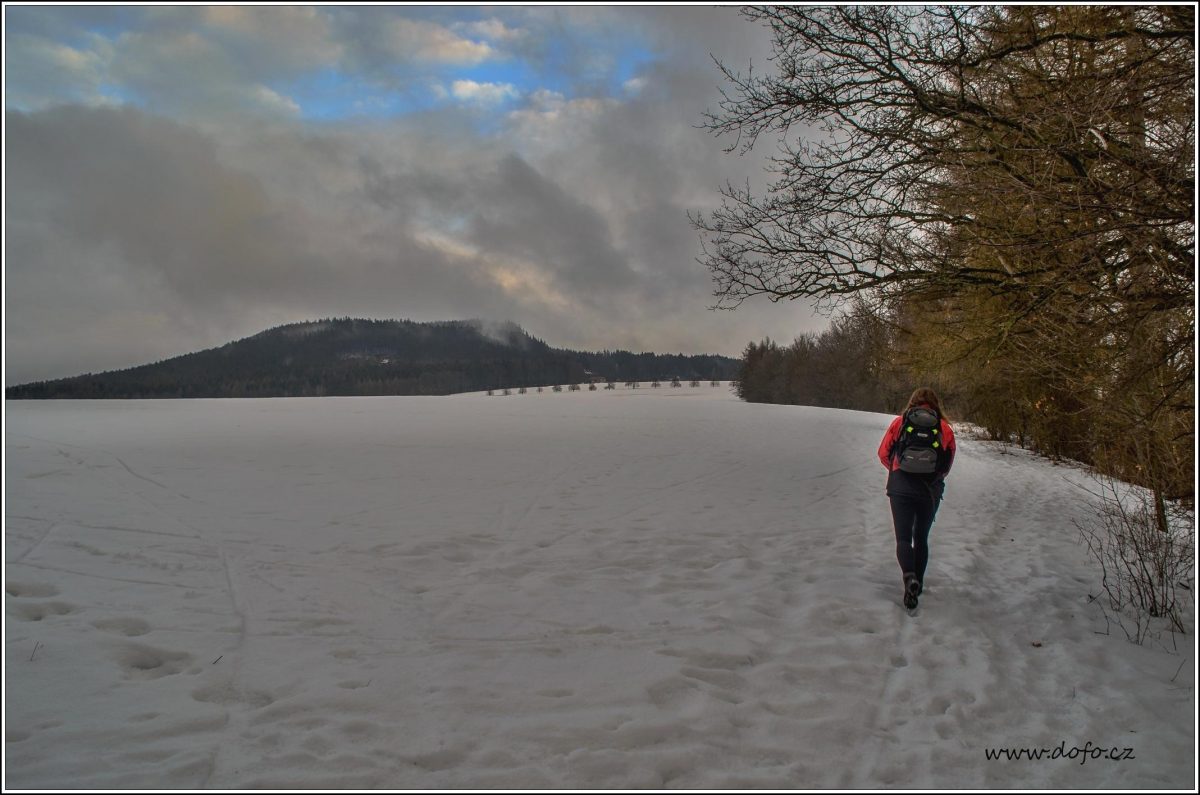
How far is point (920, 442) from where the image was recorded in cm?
661

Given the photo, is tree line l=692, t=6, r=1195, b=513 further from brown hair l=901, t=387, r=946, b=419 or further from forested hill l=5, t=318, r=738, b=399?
forested hill l=5, t=318, r=738, b=399

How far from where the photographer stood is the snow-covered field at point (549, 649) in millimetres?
3736

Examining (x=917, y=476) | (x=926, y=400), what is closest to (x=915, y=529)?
(x=917, y=476)

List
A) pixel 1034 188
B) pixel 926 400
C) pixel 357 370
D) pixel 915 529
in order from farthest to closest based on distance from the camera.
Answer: pixel 357 370 → pixel 926 400 → pixel 915 529 → pixel 1034 188

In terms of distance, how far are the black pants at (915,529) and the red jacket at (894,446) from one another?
1.08 ft

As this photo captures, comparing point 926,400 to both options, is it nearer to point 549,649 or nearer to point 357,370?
point 549,649

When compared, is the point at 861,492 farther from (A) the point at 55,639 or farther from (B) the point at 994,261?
(A) the point at 55,639

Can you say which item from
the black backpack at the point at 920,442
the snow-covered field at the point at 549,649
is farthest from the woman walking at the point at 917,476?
the snow-covered field at the point at 549,649

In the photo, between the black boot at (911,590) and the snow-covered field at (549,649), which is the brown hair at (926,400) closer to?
the black boot at (911,590)

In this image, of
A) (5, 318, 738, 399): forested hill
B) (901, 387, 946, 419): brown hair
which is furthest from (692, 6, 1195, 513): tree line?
(5, 318, 738, 399): forested hill

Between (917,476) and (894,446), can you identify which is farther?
(894,446)

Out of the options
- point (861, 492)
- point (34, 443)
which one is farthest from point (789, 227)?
point (34, 443)

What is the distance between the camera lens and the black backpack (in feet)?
21.5

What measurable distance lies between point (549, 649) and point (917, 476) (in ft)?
14.0
